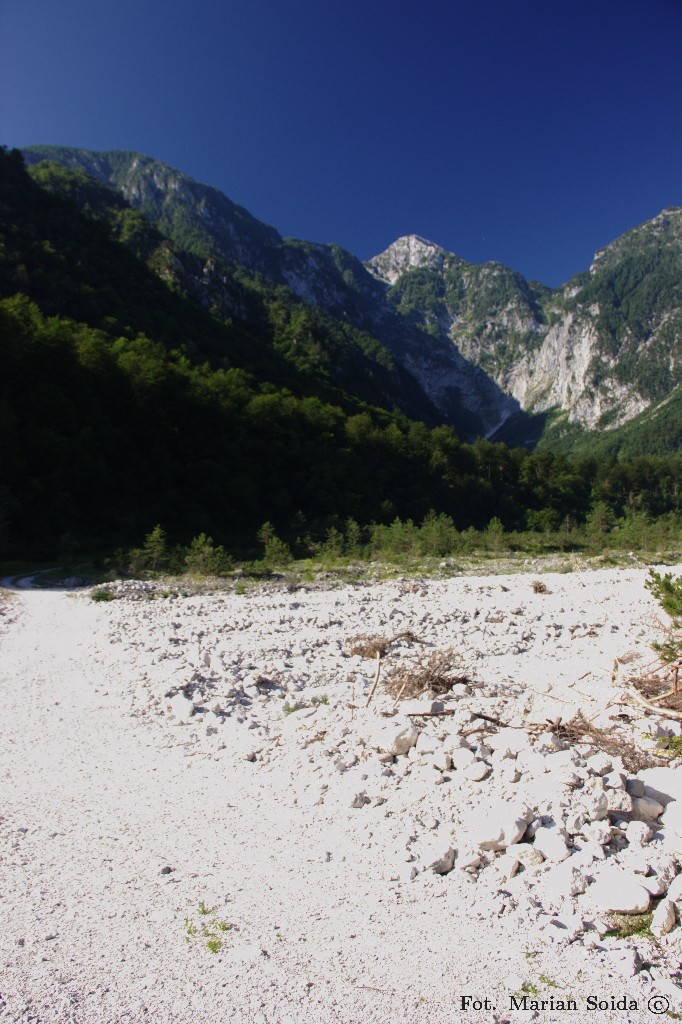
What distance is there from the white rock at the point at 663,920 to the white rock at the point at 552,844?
1.85 ft

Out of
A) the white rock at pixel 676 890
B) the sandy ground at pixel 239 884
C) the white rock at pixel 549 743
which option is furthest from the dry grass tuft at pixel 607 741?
the white rock at pixel 676 890

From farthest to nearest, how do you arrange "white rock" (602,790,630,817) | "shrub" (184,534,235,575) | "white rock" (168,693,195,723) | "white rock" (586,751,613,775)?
"shrub" (184,534,235,575) → "white rock" (168,693,195,723) → "white rock" (586,751,613,775) → "white rock" (602,790,630,817)

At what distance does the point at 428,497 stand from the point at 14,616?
44387mm

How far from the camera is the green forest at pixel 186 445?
105ft

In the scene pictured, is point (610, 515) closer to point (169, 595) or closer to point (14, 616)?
point (169, 595)

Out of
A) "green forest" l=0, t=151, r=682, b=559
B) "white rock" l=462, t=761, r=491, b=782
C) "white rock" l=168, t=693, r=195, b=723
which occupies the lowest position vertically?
"white rock" l=168, t=693, r=195, b=723

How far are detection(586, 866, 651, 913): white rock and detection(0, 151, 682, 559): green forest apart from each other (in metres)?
27.7

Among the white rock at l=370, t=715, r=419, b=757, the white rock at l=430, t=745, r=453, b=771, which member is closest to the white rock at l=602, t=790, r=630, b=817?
the white rock at l=430, t=745, r=453, b=771

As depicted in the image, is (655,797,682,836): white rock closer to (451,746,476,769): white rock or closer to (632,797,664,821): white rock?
(632,797,664,821): white rock

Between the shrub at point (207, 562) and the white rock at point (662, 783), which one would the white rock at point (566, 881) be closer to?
the white rock at point (662, 783)

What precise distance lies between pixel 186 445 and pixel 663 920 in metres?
44.4

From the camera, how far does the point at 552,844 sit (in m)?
2.89

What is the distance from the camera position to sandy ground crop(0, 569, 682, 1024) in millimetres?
2119

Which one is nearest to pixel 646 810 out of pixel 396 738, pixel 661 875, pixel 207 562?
pixel 661 875
